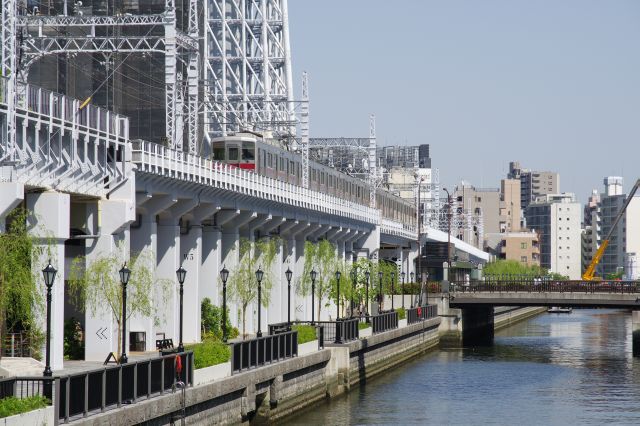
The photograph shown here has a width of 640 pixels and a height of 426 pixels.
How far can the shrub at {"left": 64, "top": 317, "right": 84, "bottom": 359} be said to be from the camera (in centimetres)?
5278

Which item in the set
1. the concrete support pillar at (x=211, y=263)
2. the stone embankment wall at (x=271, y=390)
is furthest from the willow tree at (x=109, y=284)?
the concrete support pillar at (x=211, y=263)

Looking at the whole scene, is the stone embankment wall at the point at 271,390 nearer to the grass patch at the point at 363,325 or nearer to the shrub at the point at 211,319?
the grass patch at the point at 363,325

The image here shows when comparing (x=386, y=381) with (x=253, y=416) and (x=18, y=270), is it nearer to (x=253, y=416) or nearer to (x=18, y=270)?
(x=253, y=416)

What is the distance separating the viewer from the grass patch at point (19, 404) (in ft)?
95.0

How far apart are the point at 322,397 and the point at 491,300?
5233 centimetres

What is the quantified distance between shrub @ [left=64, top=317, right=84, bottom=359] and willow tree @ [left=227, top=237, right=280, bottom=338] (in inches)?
410

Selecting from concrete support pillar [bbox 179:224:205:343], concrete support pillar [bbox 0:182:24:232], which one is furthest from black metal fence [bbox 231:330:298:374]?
concrete support pillar [bbox 179:224:205:343]

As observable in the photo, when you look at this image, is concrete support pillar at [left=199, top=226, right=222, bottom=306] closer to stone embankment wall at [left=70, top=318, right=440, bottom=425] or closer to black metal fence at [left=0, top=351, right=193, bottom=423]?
stone embankment wall at [left=70, top=318, right=440, bottom=425]

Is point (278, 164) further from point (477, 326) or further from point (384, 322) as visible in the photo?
point (477, 326)

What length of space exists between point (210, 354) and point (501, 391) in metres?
27.3

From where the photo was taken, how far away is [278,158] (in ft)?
302

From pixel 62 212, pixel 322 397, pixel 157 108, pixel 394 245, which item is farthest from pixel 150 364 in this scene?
pixel 394 245

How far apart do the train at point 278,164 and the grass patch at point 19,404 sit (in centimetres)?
5218

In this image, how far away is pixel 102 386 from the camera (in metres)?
34.1
